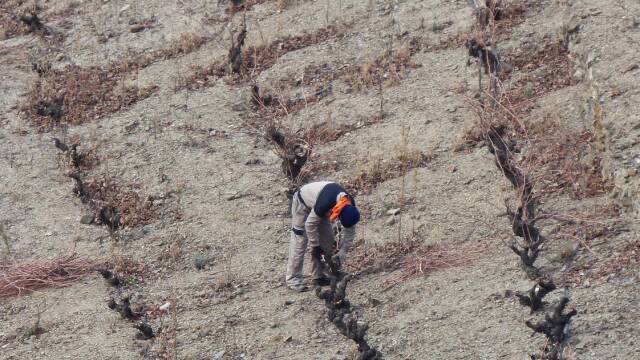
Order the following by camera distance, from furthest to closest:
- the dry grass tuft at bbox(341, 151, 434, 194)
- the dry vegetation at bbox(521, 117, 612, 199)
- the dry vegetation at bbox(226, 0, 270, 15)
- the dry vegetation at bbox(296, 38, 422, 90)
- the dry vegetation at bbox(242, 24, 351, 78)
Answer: the dry vegetation at bbox(226, 0, 270, 15) → the dry vegetation at bbox(242, 24, 351, 78) → the dry vegetation at bbox(296, 38, 422, 90) → the dry grass tuft at bbox(341, 151, 434, 194) → the dry vegetation at bbox(521, 117, 612, 199)

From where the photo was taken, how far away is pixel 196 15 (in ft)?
53.1

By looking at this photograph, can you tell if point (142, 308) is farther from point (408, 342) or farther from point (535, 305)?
point (535, 305)

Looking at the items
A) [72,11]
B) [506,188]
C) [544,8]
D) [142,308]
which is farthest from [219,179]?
[72,11]

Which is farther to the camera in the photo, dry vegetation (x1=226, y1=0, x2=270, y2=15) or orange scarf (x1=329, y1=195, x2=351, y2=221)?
dry vegetation (x1=226, y1=0, x2=270, y2=15)

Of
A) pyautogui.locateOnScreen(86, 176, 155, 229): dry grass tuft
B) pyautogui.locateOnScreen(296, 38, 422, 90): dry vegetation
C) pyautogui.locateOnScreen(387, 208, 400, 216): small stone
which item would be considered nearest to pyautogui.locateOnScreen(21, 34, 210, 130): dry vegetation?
pyautogui.locateOnScreen(86, 176, 155, 229): dry grass tuft

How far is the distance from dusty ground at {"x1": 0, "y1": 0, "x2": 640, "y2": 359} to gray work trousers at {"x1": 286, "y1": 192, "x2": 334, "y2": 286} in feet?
0.74

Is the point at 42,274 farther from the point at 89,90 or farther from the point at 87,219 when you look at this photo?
the point at 89,90

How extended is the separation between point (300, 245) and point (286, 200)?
5.70 feet

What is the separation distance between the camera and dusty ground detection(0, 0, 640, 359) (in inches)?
370

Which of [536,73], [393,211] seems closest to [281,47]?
[536,73]

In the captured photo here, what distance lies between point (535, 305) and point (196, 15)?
8.92 metres

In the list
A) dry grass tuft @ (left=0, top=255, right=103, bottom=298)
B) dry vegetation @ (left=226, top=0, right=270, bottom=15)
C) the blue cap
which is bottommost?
dry vegetation @ (left=226, top=0, right=270, bottom=15)

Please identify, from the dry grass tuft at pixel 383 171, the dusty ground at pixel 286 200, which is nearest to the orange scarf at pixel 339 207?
the dusty ground at pixel 286 200

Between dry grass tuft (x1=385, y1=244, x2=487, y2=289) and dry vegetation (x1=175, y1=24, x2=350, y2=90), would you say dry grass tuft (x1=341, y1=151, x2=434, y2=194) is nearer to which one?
dry grass tuft (x1=385, y1=244, x2=487, y2=289)
